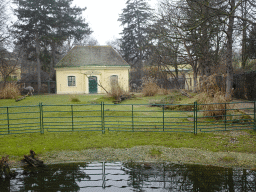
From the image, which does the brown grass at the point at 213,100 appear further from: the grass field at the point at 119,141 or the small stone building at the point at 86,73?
the small stone building at the point at 86,73

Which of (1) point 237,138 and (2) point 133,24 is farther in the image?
(2) point 133,24

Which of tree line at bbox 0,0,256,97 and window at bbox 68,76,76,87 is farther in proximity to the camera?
window at bbox 68,76,76,87

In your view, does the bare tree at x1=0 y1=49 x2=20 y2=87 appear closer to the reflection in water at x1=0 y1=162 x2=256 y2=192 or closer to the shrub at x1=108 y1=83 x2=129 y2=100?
the shrub at x1=108 y1=83 x2=129 y2=100

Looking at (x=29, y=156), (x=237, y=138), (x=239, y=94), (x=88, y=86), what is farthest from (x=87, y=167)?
(x=88, y=86)

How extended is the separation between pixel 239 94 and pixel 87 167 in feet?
53.6

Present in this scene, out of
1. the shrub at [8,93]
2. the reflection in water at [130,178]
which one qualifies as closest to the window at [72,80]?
the shrub at [8,93]

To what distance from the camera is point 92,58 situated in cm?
3008

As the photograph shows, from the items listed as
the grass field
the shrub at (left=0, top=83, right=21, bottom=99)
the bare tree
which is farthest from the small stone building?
the grass field

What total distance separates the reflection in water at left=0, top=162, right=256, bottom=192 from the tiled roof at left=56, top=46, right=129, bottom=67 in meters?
24.1

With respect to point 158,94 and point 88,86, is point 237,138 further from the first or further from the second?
point 88,86

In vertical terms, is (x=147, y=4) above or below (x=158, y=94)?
above

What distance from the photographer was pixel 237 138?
25.1ft

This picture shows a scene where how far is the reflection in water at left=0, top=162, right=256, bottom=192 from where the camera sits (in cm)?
482

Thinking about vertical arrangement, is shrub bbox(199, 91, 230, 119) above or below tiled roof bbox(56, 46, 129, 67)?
below
